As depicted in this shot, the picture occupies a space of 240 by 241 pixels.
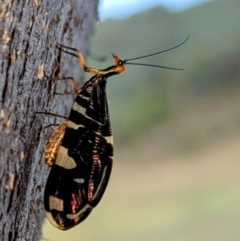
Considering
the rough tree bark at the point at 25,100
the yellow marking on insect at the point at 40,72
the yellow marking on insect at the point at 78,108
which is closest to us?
the rough tree bark at the point at 25,100

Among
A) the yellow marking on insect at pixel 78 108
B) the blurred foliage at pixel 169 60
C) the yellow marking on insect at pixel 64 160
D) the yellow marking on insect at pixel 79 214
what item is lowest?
Answer: the yellow marking on insect at pixel 79 214

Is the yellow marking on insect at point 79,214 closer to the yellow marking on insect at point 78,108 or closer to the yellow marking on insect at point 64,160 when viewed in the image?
the yellow marking on insect at point 64,160

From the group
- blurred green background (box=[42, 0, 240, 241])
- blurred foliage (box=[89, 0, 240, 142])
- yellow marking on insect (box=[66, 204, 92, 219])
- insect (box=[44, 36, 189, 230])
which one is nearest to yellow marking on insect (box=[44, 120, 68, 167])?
insect (box=[44, 36, 189, 230])

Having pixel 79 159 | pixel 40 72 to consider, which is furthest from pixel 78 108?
pixel 40 72

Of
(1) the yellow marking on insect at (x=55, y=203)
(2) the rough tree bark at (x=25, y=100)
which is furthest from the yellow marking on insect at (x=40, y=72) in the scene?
(1) the yellow marking on insect at (x=55, y=203)

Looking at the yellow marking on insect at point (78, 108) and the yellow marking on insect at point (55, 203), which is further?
the yellow marking on insect at point (78, 108)

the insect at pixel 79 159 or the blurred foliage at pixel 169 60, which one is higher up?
the blurred foliage at pixel 169 60

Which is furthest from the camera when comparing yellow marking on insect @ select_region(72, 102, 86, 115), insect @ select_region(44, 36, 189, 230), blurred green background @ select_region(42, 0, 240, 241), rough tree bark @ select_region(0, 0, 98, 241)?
blurred green background @ select_region(42, 0, 240, 241)

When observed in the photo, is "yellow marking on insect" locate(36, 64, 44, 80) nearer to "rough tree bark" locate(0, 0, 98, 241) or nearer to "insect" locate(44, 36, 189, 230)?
"rough tree bark" locate(0, 0, 98, 241)

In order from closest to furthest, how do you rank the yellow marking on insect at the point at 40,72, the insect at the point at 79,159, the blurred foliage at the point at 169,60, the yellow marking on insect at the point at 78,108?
the yellow marking on insect at the point at 40,72 < the insect at the point at 79,159 < the yellow marking on insect at the point at 78,108 < the blurred foliage at the point at 169,60

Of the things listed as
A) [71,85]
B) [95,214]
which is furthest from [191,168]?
[71,85]
